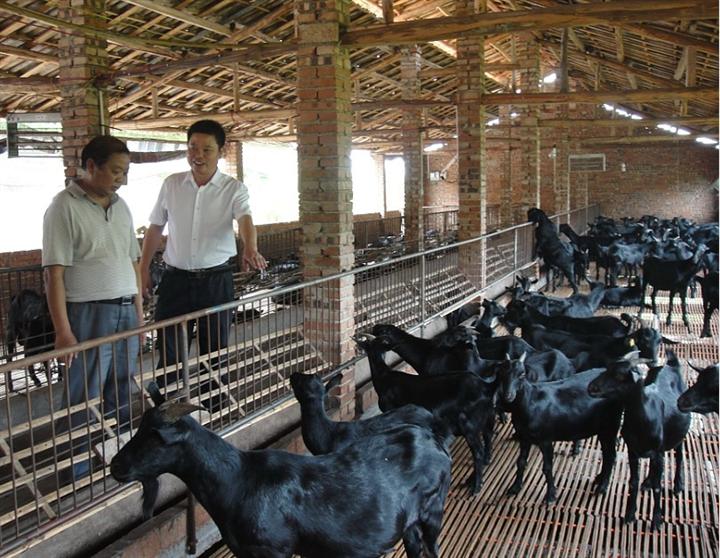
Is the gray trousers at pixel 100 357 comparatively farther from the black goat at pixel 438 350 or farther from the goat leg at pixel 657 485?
the goat leg at pixel 657 485

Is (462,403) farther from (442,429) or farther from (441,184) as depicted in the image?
(441,184)

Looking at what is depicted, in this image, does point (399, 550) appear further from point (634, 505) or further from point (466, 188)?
point (466, 188)

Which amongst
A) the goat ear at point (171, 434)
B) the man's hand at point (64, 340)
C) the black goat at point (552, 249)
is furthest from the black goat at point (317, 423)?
the black goat at point (552, 249)

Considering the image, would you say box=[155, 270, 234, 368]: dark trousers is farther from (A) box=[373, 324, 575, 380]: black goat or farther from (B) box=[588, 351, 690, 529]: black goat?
(B) box=[588, 351, 690, 529]: black goat

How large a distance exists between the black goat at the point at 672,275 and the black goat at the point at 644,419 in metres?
6.93

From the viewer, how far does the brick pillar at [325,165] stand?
683 cm

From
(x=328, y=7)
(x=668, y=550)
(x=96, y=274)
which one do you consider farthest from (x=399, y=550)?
(x=328, y=7)

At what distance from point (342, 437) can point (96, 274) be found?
6.27 feet

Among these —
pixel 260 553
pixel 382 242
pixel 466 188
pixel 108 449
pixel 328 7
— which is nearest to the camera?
pixel 260 553

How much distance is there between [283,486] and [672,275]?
10.3 meters

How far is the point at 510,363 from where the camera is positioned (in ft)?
17.7

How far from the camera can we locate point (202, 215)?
4.88 m

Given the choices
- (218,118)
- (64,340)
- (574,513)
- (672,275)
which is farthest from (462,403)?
(218,118)

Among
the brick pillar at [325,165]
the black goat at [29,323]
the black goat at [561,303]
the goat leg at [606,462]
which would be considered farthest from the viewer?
the black goat at [561,303]
